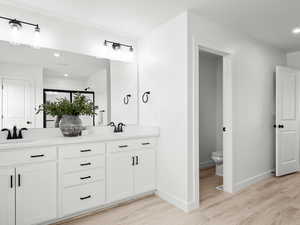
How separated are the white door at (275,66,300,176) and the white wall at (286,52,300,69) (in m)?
0.30

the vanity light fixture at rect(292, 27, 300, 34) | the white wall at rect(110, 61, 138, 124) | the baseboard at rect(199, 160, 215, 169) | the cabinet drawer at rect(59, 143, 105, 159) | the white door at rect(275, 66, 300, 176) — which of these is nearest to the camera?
the cabinet drawer at rect(59, 143, 105, 159)

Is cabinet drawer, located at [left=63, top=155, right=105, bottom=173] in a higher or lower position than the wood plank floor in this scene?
higher

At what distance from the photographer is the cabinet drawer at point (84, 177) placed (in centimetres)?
208

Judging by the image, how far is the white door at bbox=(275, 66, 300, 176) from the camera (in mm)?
3479

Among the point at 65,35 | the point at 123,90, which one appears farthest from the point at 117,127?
the point at 65,35

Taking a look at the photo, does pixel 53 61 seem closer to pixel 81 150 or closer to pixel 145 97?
pixel 81 150

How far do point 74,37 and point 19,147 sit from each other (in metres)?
1.61

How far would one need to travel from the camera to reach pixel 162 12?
2.35m

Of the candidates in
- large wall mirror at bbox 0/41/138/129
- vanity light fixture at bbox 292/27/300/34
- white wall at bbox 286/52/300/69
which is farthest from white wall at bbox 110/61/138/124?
white wall at bbox 286/52/300/69

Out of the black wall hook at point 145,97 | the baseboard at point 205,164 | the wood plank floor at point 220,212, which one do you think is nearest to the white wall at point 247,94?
the wood plank floor at point 220,212

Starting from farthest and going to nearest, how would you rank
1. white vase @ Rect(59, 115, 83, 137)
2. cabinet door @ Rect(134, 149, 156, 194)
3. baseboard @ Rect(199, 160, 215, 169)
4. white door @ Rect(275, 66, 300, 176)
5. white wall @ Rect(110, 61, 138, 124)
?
1. baseboard @ Rect(199, 160, 215, 169)
2. white door @ Rect(275, 66, 300, 176)
3. white wall @ Rect(110, 61, 138, 124)
4. cabinet door @ Rect(134, 149, 156, 194)
5. white vase @ Rect(59, 115, 83, 137)

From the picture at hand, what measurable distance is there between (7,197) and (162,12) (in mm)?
2621

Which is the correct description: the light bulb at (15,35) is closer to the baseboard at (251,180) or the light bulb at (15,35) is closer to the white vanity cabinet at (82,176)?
the white vanity cabinet at (82,176)

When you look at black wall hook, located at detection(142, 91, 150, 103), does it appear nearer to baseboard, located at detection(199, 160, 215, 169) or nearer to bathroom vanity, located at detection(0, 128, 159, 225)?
bathroom vanity, located at detection(0, 128, 159, 225)
